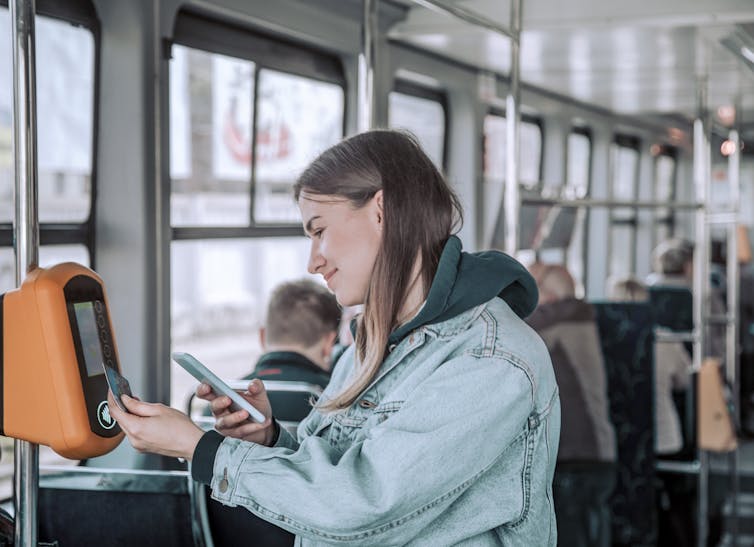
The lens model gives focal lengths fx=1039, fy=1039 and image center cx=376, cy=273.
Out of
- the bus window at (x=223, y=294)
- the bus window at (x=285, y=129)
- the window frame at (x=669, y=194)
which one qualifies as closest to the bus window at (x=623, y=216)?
the window frame at (x=669, y=194)

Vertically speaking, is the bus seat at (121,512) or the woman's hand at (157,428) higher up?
the woman's hand at (157,428)

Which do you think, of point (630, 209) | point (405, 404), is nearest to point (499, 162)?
point (630, 209)

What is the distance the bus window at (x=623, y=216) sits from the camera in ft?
29.9

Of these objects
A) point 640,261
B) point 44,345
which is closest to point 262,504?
point 44,345

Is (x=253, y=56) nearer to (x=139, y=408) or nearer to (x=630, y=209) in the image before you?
(x=139, y=408)

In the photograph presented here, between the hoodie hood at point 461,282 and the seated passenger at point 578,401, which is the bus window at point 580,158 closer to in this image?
the seated passenger at point 578,401

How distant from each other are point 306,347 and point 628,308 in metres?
1.70

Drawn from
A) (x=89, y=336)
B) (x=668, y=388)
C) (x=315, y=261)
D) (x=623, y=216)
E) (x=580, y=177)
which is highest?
(x=580, y=177)

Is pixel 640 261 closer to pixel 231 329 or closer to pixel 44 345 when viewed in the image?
pixel 231 329

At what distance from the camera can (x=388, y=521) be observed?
1283mm

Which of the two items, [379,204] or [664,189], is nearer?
[379,204]

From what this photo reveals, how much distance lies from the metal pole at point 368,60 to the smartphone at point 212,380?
2.82ft

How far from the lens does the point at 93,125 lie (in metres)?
3.15

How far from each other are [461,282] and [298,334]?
1.70 m
